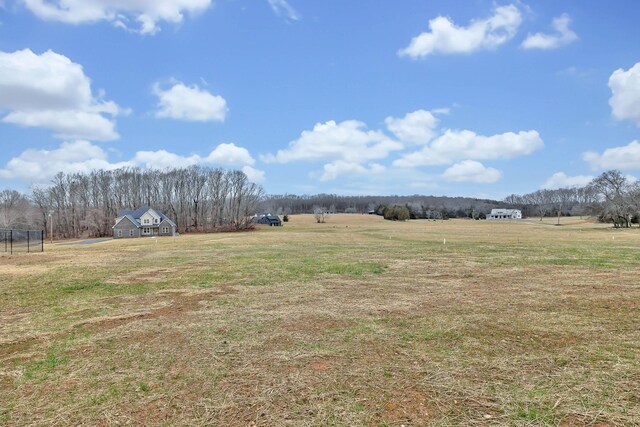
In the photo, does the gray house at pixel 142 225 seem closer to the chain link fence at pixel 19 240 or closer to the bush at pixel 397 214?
the chain link fence at pixel 19 240

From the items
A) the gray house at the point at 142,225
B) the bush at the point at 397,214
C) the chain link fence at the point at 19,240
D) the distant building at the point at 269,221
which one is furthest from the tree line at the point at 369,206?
the chain link fence at the point at 19,240

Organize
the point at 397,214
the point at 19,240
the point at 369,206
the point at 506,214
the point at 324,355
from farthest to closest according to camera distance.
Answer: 1. the point at 369,206
2. the point at 506,214
3. the point at 397,214
4. the point at 19,240
5. the point at 324,355

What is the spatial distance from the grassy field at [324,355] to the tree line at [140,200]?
75.9 metres

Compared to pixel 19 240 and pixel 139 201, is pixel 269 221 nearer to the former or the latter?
pixel 139 201

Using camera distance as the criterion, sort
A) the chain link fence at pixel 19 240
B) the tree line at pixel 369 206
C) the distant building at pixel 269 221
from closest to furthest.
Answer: the chain link fence at pixel 19 240
the distant building at pixel 269 221
the tree line at pixel 369 206

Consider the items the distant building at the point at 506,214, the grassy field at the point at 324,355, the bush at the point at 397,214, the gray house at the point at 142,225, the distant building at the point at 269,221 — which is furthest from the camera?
the distant building at the point at 506,214

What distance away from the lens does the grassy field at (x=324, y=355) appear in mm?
4188

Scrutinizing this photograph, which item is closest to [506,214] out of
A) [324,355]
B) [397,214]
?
[397,214]

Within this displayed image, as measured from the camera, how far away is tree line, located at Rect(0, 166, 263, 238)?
8375cm

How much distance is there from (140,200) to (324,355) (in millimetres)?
98644

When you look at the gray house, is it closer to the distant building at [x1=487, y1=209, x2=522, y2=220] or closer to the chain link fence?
the chain link fence

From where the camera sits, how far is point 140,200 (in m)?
93.8

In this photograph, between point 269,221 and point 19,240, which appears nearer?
point 19,240

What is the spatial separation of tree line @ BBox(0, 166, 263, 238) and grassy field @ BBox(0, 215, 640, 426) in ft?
249
